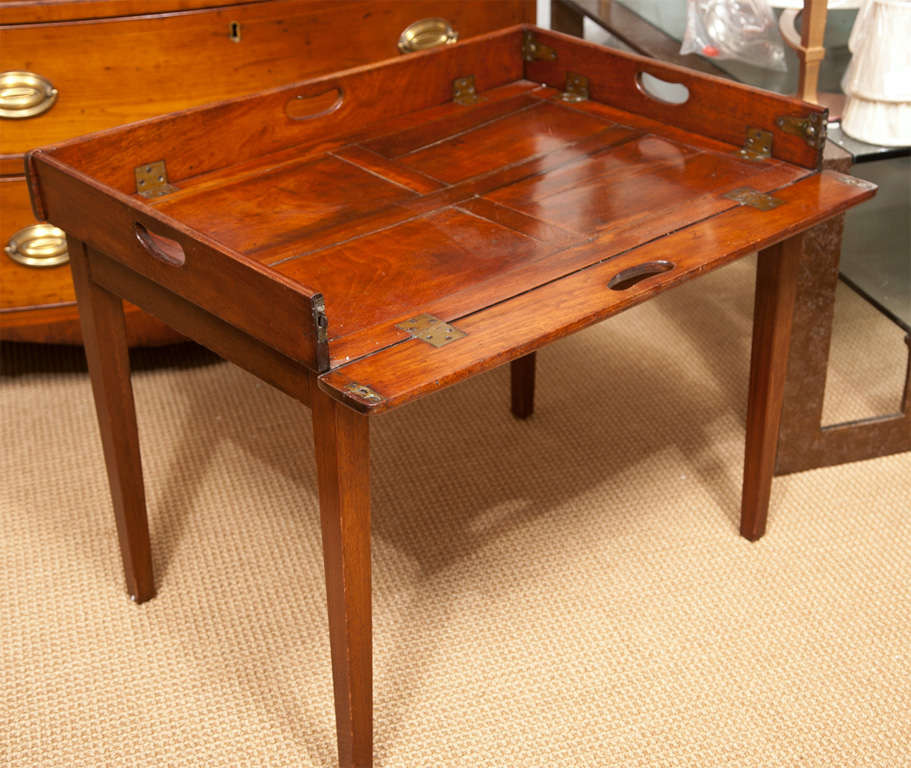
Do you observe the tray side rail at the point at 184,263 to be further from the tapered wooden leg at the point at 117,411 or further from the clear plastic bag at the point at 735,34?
the clear plastic bag at the point at 735,34

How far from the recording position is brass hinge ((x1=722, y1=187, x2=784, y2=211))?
1.56m

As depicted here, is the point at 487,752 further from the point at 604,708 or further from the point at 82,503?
the point at 82,503

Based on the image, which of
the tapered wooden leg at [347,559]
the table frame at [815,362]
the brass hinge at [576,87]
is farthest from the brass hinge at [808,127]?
the tapered wooden leg at [347,559]

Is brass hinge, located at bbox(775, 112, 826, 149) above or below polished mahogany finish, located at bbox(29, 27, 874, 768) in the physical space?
above

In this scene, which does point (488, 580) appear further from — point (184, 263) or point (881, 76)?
point (881, 76)

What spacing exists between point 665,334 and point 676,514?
60cm

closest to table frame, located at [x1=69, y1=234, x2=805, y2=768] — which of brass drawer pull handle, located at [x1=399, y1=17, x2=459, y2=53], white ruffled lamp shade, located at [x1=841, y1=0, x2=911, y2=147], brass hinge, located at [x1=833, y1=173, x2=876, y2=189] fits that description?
brass hinge, located at [x1=833, y1=173, x2=876, y2=189]

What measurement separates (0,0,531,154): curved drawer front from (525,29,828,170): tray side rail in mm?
385

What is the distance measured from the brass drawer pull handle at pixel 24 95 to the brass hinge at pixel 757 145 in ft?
3.65

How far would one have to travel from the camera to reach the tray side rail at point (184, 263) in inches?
47.4

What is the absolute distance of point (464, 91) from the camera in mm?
1895

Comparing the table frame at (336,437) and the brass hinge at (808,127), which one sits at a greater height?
the brass hinge at (808,127)

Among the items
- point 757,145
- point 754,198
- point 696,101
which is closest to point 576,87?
point 696,101

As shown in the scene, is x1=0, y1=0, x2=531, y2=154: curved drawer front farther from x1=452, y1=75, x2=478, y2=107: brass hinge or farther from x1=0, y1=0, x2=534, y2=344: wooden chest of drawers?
x1=452, y1=75, x2=478, y2=107: brass hinge
